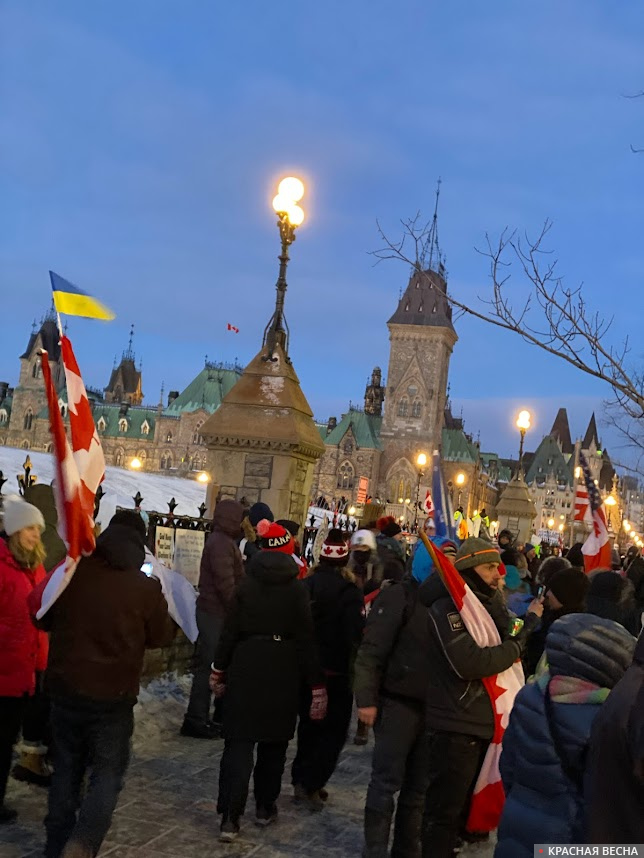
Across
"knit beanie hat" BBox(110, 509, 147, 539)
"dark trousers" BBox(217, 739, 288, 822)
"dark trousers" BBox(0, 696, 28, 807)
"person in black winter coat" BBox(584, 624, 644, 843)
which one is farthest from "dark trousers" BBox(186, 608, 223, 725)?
"person in black winter coat" BBox(584, 624, 644, 843)

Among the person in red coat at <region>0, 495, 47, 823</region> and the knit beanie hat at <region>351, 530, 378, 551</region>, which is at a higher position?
the knit beanie hat at <region>351, 530, 378, 551</region>

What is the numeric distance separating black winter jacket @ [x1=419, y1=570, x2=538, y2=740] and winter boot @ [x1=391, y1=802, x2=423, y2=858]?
77 cm

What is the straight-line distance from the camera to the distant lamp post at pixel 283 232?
11.2m

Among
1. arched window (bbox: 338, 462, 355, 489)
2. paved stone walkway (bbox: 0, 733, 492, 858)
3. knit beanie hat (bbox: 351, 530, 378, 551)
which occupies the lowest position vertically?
paved stone walkway (bbox: 0, 733, 492, 858)

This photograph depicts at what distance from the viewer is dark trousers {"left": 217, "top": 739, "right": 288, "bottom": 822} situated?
5.95 meters

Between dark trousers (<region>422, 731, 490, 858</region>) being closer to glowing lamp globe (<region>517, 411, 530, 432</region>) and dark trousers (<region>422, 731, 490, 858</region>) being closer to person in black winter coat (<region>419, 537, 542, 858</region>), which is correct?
person in black winter coat (<region>419, 537, 542, 858</region>)

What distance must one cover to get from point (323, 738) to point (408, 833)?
1.67m

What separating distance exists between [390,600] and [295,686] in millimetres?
1052

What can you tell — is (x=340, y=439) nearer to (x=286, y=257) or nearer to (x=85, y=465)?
(x=286, y=257)

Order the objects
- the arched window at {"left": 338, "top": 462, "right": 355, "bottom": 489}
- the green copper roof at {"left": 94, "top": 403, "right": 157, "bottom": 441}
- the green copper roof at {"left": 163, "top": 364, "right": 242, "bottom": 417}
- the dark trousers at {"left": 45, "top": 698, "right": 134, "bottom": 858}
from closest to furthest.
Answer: the dark trousers at {"left": 45, "top": 698, "right": 134, "bottom": 858} < the arched window at {"left": 338, "top": 462, "right": 355, "bottom": 489} < the green copper roof at {"left": 163, "top": 364, "right": 242, "bottom": 417} < the green copper roof at {"left": 94, "top": 403, "right": 157, "bottom": 441}

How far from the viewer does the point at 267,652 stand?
618 centimetres

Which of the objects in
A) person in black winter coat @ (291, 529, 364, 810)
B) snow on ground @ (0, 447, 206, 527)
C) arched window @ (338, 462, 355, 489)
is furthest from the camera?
arched window @ (338, 462, 355, 489)

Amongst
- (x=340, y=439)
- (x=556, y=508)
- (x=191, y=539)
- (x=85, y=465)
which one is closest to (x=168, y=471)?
(x=340, y=439)

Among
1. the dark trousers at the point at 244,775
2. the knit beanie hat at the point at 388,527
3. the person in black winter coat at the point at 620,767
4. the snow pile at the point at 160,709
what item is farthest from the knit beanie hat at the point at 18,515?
the knit beanie hat at the point at 388,527
